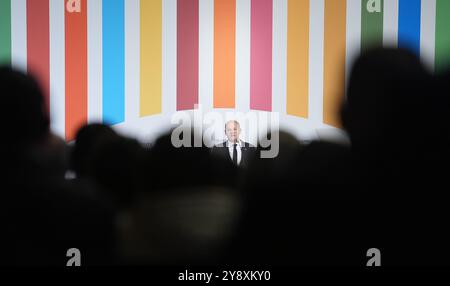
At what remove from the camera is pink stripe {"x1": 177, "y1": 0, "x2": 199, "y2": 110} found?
129 centimetres

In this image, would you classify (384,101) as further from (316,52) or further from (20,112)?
(20,112)

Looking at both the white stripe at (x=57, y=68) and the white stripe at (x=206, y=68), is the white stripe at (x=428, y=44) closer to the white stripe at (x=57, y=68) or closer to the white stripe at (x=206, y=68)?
the white stripe at (x=206, y=68)

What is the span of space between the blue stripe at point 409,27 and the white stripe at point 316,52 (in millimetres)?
278

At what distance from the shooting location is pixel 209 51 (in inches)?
50.7

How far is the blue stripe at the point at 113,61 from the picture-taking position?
129 cm

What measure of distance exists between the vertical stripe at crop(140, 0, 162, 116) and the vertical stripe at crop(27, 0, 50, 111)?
34cm

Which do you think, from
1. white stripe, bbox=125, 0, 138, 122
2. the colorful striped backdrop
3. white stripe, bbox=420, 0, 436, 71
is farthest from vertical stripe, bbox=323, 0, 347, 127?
white stripe, bbox=125, 0, 138, 122

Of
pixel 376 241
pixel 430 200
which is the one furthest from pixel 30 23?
pixel 430 200

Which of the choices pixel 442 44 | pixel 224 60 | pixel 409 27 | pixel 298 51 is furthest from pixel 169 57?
pixel 442 44

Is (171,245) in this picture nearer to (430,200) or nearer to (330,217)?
(330,217)

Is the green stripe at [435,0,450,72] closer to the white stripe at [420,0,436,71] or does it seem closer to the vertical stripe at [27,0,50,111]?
the white stripe at [420,0,436,71]

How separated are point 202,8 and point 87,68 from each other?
466 mm

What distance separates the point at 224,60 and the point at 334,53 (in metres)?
0.39

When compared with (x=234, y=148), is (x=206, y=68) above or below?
above
